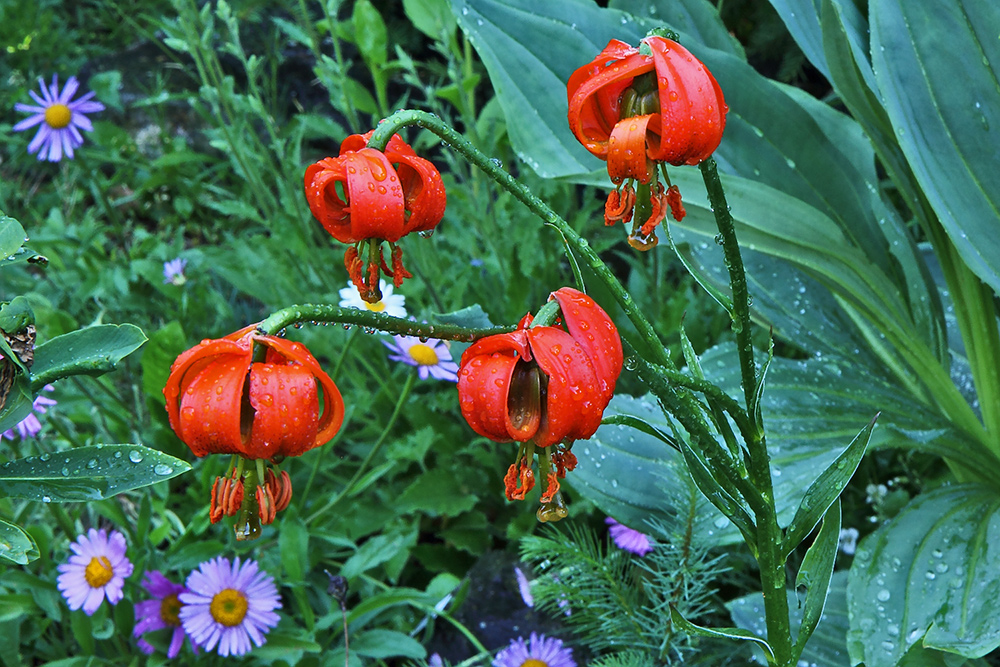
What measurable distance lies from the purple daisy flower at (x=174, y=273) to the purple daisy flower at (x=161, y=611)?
1089 mm

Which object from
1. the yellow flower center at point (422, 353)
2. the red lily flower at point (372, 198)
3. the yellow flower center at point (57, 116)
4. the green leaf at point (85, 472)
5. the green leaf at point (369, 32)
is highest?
the yellow flower center at point (57, 116)

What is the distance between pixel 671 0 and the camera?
70.6 inches

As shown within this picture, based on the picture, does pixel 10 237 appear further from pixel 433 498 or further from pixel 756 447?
pixel 433 498

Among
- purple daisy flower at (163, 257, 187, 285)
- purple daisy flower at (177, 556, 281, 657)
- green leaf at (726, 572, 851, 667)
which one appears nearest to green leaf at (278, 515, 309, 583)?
purple daisy flower at (177, 556, 281, 657)

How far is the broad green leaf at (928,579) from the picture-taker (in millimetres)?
1246

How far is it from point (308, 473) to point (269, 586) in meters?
0.53

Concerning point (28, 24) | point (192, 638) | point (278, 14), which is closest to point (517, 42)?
point (192, 638)

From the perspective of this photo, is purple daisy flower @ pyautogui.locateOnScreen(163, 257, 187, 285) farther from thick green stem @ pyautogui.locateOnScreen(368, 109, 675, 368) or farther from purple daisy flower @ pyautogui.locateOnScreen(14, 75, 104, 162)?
thick green stem @ pyautogui.locateOnScreen(368, 109, 675, 368)

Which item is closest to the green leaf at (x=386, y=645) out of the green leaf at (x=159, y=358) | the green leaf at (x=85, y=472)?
the green leaf at (x=85, y=472)

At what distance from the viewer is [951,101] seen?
147cm

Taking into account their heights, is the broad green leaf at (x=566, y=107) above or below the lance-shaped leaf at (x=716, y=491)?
above

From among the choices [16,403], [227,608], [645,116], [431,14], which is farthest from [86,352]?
[431,14]

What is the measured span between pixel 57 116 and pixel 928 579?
2.31 meters

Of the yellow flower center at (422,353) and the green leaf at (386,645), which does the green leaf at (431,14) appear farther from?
the green leaf at (386,645)
